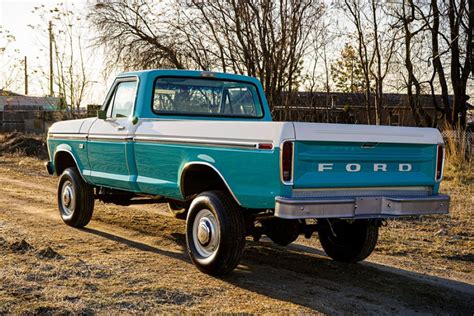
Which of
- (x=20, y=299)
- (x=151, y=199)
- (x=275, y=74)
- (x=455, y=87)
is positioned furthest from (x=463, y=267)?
(x=455, y=87)

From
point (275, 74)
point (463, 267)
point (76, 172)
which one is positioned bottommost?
point (463, 267)

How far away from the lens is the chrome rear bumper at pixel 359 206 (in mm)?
5230

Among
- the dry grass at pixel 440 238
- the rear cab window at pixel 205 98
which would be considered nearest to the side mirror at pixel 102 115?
the rear cab window at pixel 205 98

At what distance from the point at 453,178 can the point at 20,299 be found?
33.5 feet

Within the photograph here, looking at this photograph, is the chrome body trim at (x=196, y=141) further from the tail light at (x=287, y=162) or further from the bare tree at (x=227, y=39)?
the bare tree at (x=227, y=39)

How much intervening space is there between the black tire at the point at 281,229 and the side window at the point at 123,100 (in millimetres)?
2196

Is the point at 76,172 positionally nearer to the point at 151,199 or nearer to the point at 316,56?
the point at 151,199

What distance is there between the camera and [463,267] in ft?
22.5

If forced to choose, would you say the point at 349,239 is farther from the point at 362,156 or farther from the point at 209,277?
the point at 209,277

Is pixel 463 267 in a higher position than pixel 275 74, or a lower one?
lower

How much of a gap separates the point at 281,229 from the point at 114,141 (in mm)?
2233

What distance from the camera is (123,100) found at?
780 cm

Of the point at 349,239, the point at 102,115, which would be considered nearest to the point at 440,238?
the point at 349,239

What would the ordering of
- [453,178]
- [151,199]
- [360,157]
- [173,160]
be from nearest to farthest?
[360,157] → [173,160] → [151,199] → [453,178]
